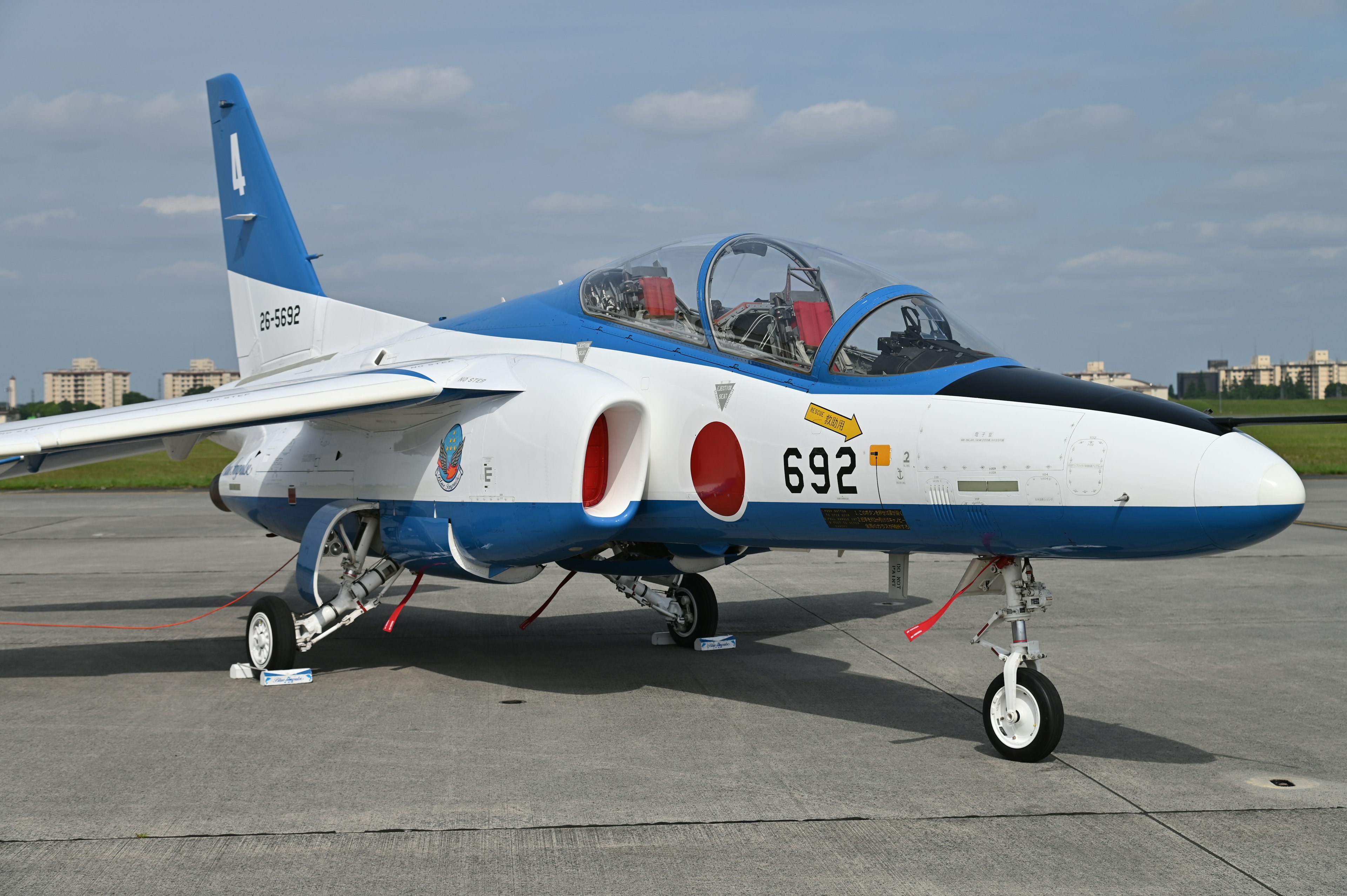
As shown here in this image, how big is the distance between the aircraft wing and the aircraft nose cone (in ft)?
13.7

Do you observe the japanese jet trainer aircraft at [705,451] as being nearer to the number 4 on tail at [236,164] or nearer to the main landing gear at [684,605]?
the main landing gear at [684,605]

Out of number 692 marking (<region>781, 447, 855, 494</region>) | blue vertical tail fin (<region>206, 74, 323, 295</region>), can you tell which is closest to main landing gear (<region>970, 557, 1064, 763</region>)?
number 692 marking (<region>781, 447, 855, 494</region>)

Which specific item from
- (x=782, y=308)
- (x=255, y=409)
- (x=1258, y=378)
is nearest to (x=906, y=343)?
(x=782, y=308)

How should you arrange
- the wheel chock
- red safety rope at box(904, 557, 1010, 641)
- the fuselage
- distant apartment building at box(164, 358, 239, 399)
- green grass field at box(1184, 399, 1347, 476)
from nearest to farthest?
1. the fuselage
2. red safety rope at box(904, 557, 1010, 641)
3. the wheel chock
4. green grass field at box(1184, 399, 1347, 476)
5. distant apartment building at box(164, 358, 239, 399)

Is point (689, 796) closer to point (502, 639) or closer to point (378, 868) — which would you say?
point (378, 868)

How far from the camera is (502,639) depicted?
10.0 m

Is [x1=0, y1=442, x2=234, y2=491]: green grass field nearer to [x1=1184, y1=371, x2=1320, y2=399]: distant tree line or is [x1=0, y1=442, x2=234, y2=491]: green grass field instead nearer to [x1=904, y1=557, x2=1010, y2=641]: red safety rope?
[x1=904, y1=557, x2=1010, y2=641]: red safety rope

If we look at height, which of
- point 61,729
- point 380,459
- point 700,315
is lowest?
point 61,729

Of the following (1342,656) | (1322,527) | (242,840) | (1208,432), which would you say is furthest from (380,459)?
(1322,527)

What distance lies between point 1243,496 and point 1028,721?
164cm

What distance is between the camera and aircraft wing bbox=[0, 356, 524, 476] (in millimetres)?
7168

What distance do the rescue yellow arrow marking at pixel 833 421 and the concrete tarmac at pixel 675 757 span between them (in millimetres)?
1751

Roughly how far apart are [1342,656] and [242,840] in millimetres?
8022

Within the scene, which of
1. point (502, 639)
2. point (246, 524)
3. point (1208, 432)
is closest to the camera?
point (1208, 432)
